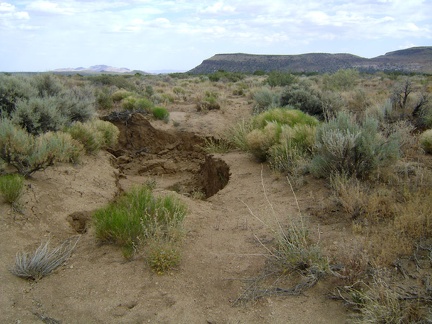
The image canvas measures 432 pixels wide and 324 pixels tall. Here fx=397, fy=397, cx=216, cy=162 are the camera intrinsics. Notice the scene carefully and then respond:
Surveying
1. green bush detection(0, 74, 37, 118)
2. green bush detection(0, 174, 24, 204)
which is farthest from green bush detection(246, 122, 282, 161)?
green bush detection(0, 74, 37, 118)

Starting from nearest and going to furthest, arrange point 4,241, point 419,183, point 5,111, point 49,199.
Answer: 1. point 4,241
2. point 419,183
3. point 49,199
4. point 5,111

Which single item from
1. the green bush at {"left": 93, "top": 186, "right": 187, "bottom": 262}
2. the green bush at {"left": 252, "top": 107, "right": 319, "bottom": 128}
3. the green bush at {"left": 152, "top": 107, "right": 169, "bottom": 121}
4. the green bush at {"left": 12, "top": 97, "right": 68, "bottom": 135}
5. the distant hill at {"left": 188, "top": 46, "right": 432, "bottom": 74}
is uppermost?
the distant hill at {"left": 188, "top": 46, "right": 432, "bottom": 74}

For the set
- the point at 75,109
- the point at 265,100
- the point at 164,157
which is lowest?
the point at 164,157

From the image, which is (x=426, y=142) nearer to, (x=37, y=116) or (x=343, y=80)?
(x=37, y=116)

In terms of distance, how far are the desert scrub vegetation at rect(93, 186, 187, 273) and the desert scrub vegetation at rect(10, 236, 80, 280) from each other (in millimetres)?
529

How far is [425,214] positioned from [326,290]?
5.16ft

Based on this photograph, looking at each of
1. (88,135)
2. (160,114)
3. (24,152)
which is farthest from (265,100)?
(24,152)

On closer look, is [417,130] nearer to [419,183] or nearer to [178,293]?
[419,183]

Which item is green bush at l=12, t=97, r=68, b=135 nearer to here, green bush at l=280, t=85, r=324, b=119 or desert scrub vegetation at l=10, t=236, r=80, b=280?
desert scrub vegetation at l=10, t=236, r=80, b=280

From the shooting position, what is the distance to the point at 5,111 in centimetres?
863

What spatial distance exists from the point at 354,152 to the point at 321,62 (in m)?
68.0

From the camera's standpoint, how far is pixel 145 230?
4473 mm

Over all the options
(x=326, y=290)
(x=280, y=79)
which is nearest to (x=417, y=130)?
(x=326, y=290)

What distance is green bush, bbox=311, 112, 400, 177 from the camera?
6.32 meters
